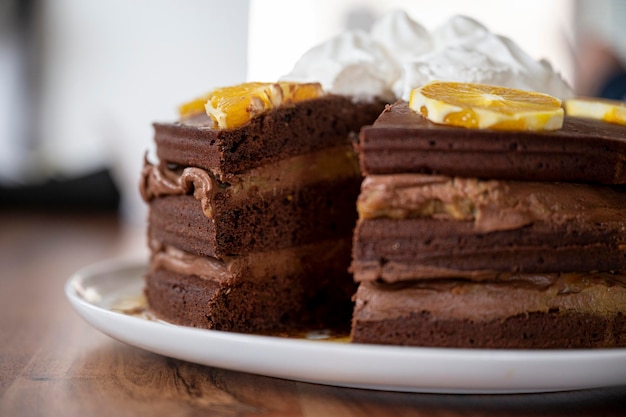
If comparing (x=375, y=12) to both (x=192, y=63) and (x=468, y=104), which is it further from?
(x=468, y=104)

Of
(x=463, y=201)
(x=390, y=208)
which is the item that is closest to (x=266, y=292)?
(x=390, y=208)

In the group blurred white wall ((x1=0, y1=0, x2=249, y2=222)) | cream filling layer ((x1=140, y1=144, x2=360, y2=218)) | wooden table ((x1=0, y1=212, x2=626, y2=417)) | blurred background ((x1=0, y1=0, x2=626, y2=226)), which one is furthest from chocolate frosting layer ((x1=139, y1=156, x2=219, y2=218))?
blurred white wall ((x1=0, y1=0, x2=249, y2=222))

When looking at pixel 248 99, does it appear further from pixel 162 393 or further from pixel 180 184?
pixel 162 393

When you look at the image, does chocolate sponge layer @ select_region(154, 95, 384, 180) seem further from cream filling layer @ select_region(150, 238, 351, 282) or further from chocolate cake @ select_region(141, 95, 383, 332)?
cream filling layer @ select_region(150, 238, 351, 282)

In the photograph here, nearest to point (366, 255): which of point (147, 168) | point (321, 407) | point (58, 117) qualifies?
point (321, 407)

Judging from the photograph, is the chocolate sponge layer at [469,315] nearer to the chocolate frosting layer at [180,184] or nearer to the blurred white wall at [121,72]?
the chocolate frosting layer at [180,184]
